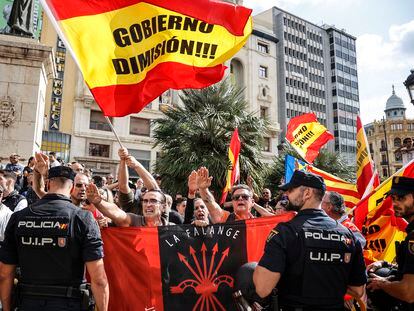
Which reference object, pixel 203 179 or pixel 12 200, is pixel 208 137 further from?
pixel 203 179

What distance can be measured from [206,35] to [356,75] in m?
82.3

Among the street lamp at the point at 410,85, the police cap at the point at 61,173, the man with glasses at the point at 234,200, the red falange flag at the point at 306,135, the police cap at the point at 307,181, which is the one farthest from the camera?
the red falange flag at the point at 306,135

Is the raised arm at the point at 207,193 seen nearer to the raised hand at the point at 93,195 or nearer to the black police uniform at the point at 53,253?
the raised hand at the point at 93,195

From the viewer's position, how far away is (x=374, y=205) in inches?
193

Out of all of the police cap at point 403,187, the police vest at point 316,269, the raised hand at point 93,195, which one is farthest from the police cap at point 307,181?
the raised hand at point 93,195

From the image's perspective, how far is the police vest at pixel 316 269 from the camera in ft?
8.93

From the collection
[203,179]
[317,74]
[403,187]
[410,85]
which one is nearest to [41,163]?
[203,179]

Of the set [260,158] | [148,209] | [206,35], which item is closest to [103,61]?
[206,35]

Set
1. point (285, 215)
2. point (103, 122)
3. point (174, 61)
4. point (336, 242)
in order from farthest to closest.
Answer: point (103, 122) < point (174, 61) < point (285, 215) < point (336, 242)

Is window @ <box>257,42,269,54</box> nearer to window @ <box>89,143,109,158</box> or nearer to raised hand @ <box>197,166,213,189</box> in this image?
window @ <box>89,143,109,158</box>

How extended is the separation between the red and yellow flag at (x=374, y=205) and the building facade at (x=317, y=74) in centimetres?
5880

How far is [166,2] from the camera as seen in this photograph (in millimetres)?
4551

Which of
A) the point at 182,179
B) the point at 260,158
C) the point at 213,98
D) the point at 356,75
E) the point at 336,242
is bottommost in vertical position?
the point at 336,242

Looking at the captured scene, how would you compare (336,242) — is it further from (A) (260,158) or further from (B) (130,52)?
(A) (260,158)
